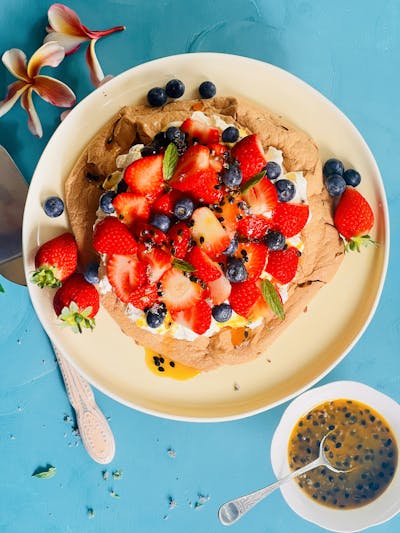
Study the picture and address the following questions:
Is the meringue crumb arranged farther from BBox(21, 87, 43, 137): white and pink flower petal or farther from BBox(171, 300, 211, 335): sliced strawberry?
BBox(21, 87, 43, 137): white and pink flower petal

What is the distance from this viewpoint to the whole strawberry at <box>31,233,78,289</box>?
2260 millimetres

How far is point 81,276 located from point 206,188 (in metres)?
0.68

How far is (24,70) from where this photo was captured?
103 inches

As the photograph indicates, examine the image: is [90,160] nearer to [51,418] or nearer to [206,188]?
[206,188]

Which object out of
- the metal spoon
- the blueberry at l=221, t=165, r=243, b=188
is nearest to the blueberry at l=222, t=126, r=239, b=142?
the blueberry at l=221, t=165, r=243, b=188

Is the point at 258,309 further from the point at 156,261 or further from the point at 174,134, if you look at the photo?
the point at 174,134

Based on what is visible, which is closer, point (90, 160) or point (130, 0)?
point (90, 160)

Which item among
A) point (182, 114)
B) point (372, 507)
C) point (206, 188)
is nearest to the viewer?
point (206, 188)

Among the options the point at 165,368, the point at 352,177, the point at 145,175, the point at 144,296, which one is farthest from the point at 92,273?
the point at 352,177

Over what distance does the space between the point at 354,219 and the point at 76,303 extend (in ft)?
3.86

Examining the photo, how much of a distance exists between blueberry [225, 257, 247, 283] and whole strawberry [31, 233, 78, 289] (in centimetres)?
66

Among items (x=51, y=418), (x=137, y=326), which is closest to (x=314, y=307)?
(x=137, y=326)

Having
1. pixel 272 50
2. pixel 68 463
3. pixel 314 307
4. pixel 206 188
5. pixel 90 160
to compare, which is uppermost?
pixel 272 50

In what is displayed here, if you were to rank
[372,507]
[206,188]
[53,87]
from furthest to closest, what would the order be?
[372,507], [53,87], [206,188]
